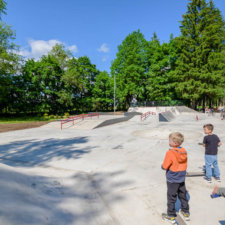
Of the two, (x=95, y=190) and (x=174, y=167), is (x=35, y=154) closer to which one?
(x=95, y=190)

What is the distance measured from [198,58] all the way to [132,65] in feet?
46.0

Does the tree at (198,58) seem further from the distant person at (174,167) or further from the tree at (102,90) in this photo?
the distant person at (174,167)

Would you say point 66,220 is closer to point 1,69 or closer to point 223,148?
point 223,148

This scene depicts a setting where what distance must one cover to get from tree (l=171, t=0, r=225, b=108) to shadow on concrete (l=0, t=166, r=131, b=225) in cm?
3345

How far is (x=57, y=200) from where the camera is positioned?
3469 millimetres

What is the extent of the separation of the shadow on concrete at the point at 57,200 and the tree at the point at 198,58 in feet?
110

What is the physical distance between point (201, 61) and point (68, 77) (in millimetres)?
29526

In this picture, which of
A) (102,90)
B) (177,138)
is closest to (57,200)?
(177,138)

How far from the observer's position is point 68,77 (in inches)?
1374

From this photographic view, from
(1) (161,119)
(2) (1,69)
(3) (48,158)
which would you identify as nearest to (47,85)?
(2) (1,69)

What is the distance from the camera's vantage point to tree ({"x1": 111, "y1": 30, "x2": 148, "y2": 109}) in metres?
35.0

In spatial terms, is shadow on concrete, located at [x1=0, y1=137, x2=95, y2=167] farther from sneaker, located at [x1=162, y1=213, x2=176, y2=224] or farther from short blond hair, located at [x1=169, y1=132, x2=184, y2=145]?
short blond hair, located at [x1=169, y1=132, x2=184, y2=145]

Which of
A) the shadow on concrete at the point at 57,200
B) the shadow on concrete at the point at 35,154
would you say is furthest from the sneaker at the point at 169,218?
the shadow on concrete at the point at 35,154

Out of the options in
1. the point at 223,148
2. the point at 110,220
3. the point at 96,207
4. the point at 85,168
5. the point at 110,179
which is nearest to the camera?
the point at 110,220
